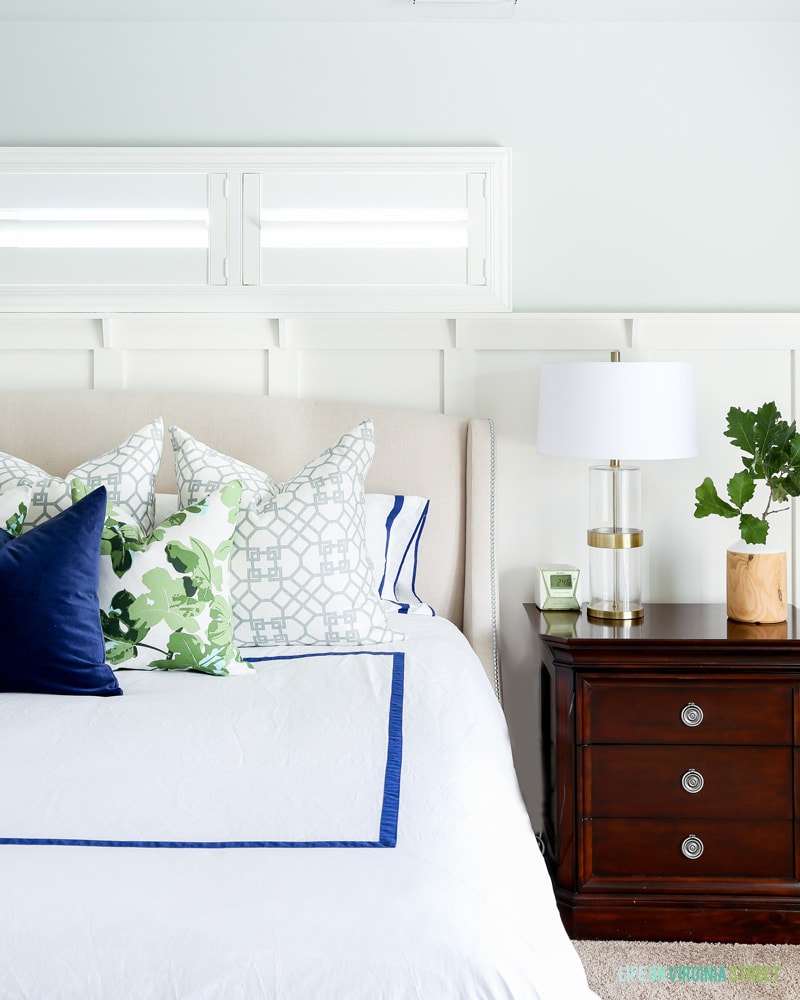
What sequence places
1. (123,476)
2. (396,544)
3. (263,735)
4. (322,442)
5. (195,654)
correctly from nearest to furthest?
(263,735) → (195,654) → (123,476) → (396,544) → (322,442)

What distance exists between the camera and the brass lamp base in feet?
7.32

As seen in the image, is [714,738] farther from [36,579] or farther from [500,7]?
[500,7]

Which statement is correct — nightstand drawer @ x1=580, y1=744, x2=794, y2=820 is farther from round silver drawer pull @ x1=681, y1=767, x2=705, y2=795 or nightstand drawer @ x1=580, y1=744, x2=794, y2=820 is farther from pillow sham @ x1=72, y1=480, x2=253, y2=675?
pillow sham @ x1=72, y1=480, x2=253, y2=675

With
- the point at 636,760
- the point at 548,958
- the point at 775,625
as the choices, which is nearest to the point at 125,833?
the point at 548,958

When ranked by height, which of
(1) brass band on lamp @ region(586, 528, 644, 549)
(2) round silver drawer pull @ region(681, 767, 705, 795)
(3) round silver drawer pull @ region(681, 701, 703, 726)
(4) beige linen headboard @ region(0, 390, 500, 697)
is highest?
(4) beige linen headboard @ region(0, 390, 500, 697)

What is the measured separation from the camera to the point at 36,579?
5.42 feet

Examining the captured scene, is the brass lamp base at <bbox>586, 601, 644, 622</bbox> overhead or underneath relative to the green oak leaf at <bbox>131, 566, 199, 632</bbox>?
underneath

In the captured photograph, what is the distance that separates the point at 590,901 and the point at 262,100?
2241 millimetres

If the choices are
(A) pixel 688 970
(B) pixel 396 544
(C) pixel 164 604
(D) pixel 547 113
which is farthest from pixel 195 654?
(D) pixel 547 113

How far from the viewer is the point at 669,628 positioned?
216 centimetres

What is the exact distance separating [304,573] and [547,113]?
1491 mm

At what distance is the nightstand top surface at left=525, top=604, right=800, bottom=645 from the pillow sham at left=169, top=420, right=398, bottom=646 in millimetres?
438

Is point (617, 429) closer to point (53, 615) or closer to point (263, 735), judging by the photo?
point (263, 735)

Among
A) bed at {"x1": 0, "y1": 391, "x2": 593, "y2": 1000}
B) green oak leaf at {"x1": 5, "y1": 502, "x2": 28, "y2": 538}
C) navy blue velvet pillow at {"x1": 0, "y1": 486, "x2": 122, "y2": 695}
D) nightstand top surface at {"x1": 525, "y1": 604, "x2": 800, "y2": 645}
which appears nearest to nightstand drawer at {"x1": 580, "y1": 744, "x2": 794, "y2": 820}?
nightstand top surface at {"x1": 525, "y1": 604, "x2": 800, "y2": 645}
